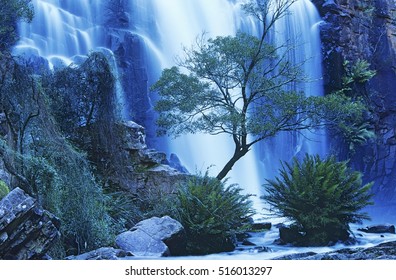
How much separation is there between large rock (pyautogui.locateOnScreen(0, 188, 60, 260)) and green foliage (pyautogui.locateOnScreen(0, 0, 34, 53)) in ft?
6.80

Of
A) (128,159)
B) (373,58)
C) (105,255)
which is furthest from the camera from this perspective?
(373,58)

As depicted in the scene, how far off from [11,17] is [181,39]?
175cm

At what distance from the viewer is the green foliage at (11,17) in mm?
5574

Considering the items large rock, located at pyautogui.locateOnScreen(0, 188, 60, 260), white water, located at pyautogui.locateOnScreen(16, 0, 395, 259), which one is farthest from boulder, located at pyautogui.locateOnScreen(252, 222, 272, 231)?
large rock, located at pyautogui.locateOnScreen(0, 188, 60, 260)

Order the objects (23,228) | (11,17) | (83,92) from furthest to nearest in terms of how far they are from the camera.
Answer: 1. (83,92)
2. (11,17)
3. (23,228)

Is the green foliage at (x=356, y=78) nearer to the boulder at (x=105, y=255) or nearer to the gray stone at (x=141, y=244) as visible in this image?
the gray stone at (x=141, y=244)

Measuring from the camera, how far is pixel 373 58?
6246 millimetres

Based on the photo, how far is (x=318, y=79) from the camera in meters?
6.43

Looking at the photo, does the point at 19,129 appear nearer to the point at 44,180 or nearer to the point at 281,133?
the point at 44,180

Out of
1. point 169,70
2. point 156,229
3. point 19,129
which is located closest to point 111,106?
point 169,70

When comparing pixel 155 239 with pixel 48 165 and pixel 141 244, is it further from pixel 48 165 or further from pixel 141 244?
pixel 48 165

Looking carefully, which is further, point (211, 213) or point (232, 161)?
point (232, 161)

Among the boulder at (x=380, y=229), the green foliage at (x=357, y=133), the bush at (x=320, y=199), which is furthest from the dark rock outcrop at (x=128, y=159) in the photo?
the boulder at (x=380, y=229)

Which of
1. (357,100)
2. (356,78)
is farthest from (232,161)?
(356,78)
